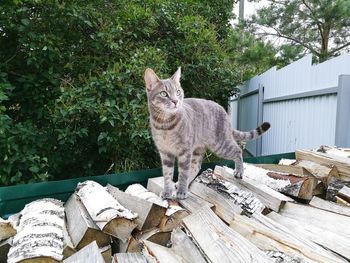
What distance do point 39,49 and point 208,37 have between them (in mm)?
2193

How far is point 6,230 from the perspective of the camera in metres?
1.74

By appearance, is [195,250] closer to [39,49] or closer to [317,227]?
[317,227]

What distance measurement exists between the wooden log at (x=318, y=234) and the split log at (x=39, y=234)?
45.2 inches

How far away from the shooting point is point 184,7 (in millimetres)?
4984

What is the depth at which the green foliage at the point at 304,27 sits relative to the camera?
7841 mm

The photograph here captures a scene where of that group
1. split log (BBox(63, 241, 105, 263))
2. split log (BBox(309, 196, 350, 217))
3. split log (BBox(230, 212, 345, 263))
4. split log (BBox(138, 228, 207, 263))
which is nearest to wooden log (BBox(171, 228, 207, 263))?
split log (BBox(138, 228, 207, 263))

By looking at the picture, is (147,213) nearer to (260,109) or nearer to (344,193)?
(344,193)

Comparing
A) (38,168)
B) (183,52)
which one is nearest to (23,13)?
(38,168)

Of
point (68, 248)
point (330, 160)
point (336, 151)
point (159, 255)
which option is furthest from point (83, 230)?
point (336, 151)

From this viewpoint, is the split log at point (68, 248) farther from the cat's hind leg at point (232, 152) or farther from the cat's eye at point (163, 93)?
the cat's hind leg at point (232, 152)

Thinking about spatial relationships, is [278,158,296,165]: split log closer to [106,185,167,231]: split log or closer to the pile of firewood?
the pile of firewood

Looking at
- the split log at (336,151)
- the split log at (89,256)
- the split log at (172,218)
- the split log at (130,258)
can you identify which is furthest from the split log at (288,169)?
the split log at (89,256)

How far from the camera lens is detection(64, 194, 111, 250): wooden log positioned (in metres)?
1.72

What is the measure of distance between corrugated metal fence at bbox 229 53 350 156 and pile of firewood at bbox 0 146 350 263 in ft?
2.42
